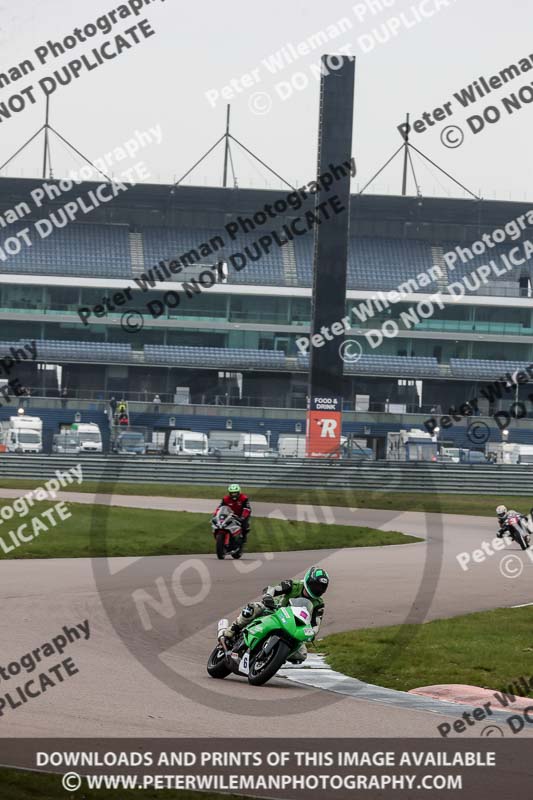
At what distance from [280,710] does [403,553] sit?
57.1 feet

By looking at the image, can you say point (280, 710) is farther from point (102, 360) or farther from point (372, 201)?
point (372, 201)

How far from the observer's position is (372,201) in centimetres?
8094

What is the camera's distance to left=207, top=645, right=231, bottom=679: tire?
12.4m

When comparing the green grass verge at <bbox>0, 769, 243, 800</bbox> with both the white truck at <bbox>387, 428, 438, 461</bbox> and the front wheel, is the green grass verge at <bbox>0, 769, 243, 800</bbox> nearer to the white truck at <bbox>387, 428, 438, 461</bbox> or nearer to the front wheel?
the front wheel

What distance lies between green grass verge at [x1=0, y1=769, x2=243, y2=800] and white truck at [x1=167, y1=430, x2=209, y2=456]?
170 feet

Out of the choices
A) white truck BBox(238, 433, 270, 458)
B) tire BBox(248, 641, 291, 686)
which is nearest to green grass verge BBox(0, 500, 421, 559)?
tire BBox(248, 641, 291, 686)

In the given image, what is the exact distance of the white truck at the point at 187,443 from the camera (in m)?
60.1

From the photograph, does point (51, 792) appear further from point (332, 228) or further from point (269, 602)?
point (332, 228)

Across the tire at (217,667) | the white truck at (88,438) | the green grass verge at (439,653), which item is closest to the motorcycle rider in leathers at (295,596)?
the tire at (217,667)

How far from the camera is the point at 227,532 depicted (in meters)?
24.8

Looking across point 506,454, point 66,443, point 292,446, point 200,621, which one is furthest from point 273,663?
point 506,454

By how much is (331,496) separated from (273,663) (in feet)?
112

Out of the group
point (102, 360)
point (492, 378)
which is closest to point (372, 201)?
point (492, 378)

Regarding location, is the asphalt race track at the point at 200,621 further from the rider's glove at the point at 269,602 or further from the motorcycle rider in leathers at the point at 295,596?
the rider's glove at the point at 269,602
